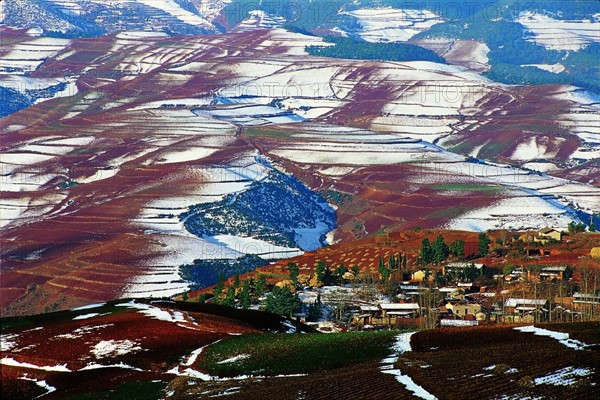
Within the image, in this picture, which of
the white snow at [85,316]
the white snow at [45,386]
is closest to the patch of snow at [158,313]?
the white snow at [85,316]

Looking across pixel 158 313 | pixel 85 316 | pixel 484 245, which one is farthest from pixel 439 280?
pixel 85 316

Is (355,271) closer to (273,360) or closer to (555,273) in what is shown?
(555,273)

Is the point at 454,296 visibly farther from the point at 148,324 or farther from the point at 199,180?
the point at 199,180

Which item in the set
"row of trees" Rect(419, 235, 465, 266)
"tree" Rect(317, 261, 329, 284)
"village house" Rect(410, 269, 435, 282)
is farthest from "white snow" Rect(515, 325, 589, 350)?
"row of trees" Rect(419, 235, 465, 266)

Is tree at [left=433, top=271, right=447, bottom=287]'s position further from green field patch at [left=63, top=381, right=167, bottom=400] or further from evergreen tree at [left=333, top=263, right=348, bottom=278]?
green field patch at [left=63, top=381, right=167, bottom=400]

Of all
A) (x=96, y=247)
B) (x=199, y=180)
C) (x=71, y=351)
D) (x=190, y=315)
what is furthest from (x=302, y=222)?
(x=71, y=351)

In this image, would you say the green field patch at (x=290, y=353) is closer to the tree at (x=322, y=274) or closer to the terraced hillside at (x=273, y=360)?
the terraced hillside at (x=273, y=360)

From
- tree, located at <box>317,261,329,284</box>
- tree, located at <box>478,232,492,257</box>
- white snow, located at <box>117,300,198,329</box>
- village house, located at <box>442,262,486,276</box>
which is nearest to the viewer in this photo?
white snow, located at <box>117,300,198,329</box>
